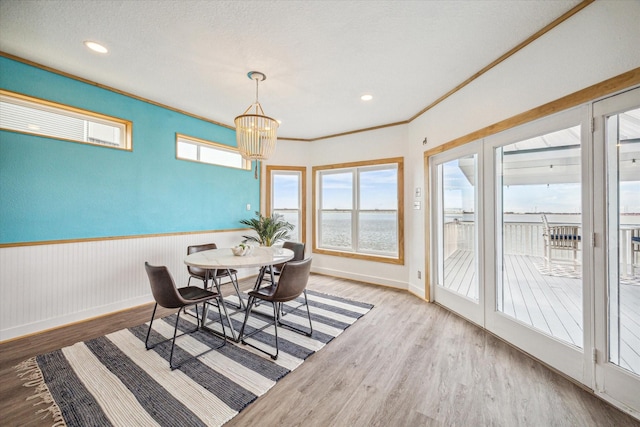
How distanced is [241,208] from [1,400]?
3.35 m

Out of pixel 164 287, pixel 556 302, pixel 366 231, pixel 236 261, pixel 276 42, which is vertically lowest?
pixel 556 302

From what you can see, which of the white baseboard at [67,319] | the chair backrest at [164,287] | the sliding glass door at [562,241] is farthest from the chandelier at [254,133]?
the white baseboard at [67,319]

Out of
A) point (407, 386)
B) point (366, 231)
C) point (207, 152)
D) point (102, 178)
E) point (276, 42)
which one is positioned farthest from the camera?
point (366, 231)

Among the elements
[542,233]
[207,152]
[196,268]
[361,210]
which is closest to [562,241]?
[542,233]

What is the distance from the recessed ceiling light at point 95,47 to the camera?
2.27 metres

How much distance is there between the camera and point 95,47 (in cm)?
232

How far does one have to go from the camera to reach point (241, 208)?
4676mm

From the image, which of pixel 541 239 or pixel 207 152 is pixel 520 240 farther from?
pixel 207 152

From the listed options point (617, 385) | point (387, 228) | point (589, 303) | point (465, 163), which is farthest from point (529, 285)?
point (387, 228)

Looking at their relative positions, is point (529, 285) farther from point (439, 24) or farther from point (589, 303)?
point (439, 24)

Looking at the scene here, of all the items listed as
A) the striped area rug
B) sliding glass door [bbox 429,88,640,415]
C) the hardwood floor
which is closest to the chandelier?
the striped area rug

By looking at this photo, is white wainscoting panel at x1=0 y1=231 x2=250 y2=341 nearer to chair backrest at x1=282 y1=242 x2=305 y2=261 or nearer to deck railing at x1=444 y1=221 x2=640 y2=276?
chair backrest at x1=282 y1=242 x2=305 y2=261

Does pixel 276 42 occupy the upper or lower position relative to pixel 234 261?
upper

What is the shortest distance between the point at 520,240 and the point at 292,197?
3837mm
